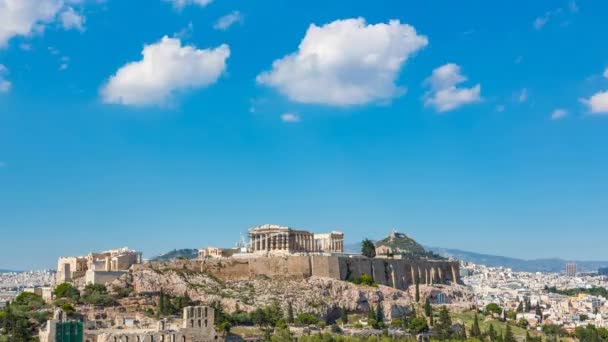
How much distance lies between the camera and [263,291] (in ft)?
261

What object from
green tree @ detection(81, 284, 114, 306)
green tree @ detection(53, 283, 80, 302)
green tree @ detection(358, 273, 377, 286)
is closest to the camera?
green tree @ detection(81, 284, 114, 306)

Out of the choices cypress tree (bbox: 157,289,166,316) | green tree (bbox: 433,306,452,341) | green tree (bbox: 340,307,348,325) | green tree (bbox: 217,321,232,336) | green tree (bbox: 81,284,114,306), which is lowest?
green tree (bbox: 433,306,452,341)

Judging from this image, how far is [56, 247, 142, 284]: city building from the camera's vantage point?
79.5 m

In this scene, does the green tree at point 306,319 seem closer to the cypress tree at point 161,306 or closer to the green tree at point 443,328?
the green tree at point 443,328

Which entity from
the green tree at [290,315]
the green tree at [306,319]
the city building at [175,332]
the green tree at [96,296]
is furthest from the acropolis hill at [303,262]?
the city building at [175,332]

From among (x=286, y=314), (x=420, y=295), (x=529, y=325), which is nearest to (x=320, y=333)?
(x=286, y=314)

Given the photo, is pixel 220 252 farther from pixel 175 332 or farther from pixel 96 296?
pixel 175 332

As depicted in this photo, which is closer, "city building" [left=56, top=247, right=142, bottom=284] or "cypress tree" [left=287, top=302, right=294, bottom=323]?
"cypress tree" [left=287, top=302, right=294, bottom=323]

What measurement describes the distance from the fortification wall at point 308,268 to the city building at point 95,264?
6111 millimetres

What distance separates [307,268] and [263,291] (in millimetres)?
7637

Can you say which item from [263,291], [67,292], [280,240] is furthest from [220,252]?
[67,292]

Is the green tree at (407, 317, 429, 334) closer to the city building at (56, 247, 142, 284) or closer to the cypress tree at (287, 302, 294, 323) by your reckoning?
the cypress tree at (287, 302, 294, 323)

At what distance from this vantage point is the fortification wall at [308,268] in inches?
3270

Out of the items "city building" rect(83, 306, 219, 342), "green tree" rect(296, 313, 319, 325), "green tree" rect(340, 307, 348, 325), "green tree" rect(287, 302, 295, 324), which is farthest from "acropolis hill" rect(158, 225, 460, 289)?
"city building" rect(83, 306, 219, 342)
